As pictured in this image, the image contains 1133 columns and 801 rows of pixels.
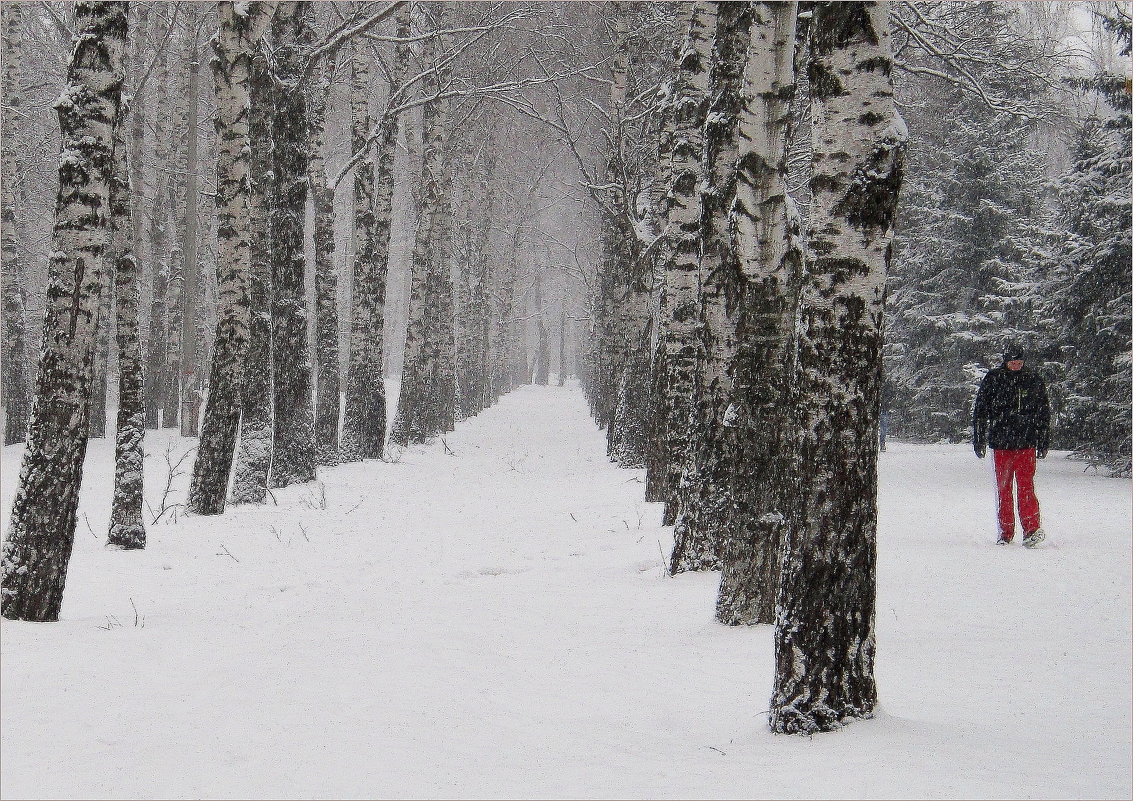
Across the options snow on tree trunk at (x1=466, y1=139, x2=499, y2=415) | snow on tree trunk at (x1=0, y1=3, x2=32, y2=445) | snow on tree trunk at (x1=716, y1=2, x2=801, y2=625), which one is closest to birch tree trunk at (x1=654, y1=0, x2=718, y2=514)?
snow on tree trunk at (x1=716, y1=2, x2=801, y2=625)

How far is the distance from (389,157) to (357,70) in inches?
66.7

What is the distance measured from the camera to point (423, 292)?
2091 centimetres

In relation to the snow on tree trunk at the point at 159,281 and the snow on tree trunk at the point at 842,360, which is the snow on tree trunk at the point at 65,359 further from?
the snow on tree trunk at the point at 159,281

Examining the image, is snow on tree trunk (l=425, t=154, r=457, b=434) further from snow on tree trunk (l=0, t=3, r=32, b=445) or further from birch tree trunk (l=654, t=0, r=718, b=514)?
birch tree trunk (l=654, t=0, r=718, b=514)

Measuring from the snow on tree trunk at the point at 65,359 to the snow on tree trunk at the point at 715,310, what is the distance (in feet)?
13.7

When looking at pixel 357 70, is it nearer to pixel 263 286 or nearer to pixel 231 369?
pixel 263 286

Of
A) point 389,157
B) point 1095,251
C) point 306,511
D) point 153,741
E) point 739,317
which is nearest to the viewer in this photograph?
point 153,741

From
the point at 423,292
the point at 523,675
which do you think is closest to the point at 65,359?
the point at 523,675

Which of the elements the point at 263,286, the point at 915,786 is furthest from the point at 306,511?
the point at 915,786

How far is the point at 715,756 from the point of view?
3.75 metres

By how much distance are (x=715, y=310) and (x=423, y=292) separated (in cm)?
1455

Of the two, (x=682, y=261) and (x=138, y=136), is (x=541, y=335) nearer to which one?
(x=138, y=136)

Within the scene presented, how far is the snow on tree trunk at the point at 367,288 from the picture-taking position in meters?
17.0

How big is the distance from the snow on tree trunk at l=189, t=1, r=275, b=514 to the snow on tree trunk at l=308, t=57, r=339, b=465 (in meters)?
3.61
